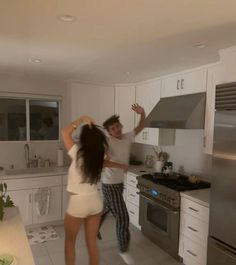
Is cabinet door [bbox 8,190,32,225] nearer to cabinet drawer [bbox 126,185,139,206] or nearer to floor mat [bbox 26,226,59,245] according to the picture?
floor mat [bbox 26,226,59,245]

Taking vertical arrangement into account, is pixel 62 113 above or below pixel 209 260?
above

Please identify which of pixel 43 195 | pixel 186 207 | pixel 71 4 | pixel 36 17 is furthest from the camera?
pixel 43 195

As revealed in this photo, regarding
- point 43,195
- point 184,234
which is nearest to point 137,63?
point 184,234

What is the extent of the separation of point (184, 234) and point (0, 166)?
2.97 m

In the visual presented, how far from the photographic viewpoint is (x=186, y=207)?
272cm

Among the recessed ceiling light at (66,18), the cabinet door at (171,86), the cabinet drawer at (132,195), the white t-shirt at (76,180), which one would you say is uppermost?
the recessed ceiling light at (66,18)

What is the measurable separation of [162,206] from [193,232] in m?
0.51

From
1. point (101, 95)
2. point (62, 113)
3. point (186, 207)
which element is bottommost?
point (186, 207)

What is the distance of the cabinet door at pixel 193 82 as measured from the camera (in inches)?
113

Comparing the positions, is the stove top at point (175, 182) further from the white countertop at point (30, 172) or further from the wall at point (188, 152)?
the white countertop at point (30, 172)

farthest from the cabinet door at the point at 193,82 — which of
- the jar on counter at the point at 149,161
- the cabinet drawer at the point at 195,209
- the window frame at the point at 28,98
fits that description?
the window frame at the point at 28,98

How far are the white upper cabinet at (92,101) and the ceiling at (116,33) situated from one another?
3.16 feet

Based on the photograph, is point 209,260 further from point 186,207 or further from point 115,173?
point 115,173

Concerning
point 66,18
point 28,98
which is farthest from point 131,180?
point 66,18
